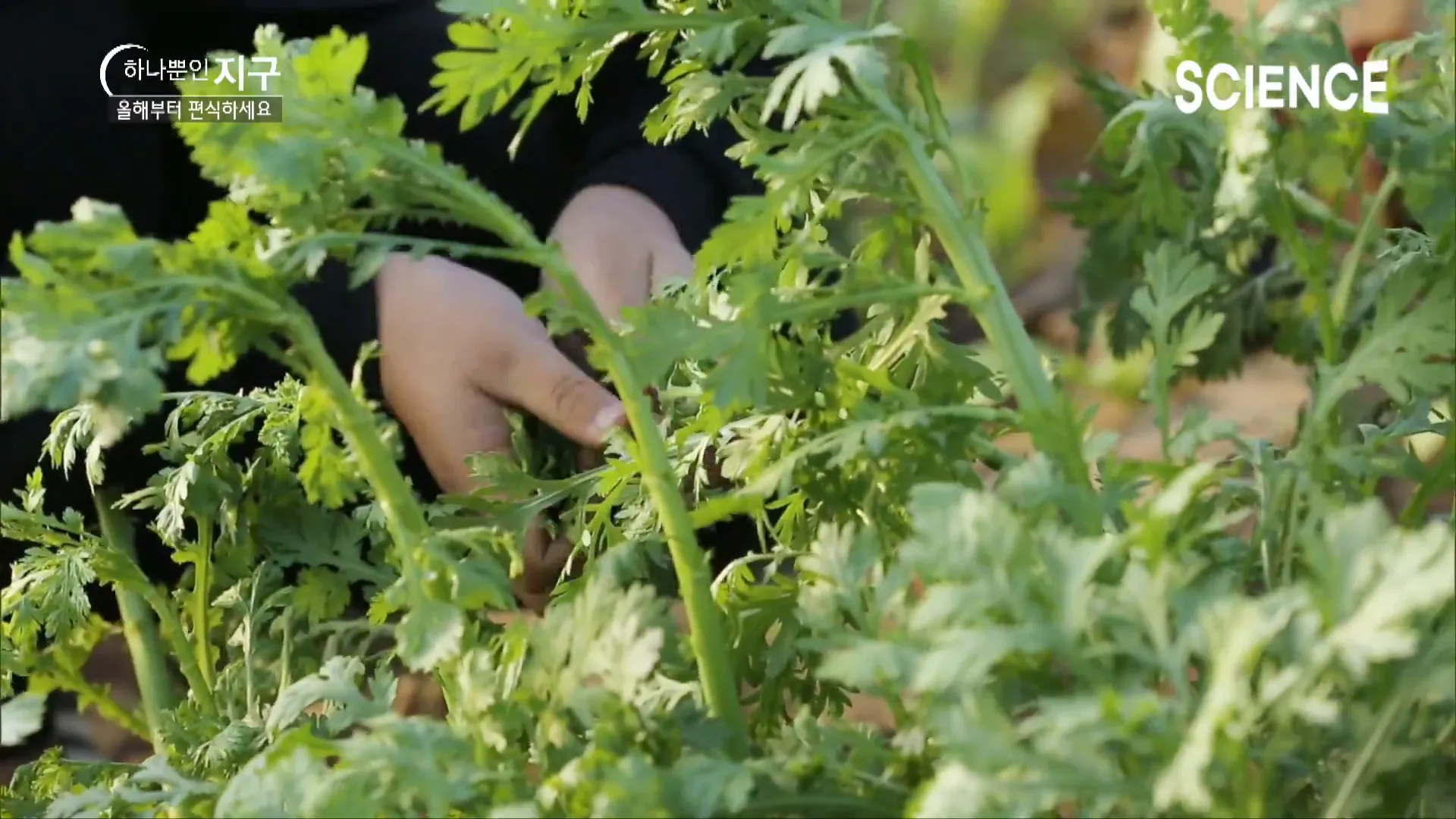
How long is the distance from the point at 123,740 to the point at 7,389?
2.45 ft

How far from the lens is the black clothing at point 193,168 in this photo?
37.2 inches

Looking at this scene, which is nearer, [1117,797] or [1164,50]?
[1117,797]

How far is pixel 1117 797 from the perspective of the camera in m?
0.34

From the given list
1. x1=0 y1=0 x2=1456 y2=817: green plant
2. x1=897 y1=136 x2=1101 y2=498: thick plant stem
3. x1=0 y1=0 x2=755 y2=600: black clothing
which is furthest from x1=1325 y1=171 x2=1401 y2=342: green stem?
x1=0 y1=0 x2=755 y2=600: black clothing

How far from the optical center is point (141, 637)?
74cm

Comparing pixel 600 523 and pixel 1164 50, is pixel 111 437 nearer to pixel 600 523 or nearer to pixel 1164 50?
pixel 600 523

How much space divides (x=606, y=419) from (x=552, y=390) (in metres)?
0.08

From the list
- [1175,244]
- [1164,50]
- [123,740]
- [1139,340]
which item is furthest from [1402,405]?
[1164,50]

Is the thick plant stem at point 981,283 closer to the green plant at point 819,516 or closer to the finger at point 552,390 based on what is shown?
the green plant at point 819,516

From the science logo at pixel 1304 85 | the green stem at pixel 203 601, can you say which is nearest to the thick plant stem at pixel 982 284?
the science logo at pixel 1304 85

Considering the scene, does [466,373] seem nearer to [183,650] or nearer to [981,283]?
[183,650]

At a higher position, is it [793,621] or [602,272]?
[602,272]

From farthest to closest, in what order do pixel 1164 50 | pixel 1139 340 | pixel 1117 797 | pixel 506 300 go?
pixel 1164 50 → pixel 506 300 → pixel 1139 340 → pixel 1117 797

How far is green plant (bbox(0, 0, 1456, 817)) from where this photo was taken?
0.35 metres
